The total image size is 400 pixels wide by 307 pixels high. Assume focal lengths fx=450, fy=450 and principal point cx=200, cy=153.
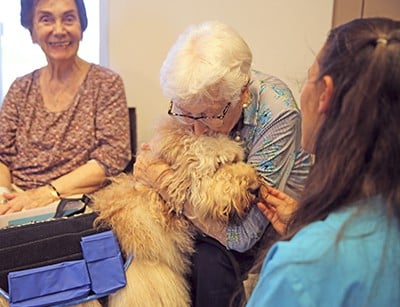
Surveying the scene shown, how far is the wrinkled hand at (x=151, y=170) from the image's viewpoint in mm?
1364

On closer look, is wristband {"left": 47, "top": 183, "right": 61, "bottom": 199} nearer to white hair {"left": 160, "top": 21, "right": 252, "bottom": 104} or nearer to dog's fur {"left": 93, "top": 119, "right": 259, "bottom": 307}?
dog's fur {"left": 93, "top": 119, "right": 259, "bottom": 307}

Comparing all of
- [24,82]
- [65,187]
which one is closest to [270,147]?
[65,187]

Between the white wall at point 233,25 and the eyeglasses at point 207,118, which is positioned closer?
the eyeglasses at point 207,118

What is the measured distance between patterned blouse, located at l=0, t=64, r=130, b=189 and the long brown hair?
46.0 inches

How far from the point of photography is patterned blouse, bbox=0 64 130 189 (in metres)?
1.79

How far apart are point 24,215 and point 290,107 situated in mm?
944

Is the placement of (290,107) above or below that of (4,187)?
above

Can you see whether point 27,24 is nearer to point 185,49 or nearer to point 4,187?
point 4,187

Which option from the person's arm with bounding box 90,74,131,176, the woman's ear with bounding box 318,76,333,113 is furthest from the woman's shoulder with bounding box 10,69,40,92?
the woman's ear with bounding box 318,76,333,113

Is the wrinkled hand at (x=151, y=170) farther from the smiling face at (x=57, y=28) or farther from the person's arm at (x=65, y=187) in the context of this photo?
the smiling face at (x=57, y=28)

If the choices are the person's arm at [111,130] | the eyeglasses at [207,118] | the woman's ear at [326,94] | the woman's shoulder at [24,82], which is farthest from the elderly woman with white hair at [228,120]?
the woman's shoulder at [24,82]

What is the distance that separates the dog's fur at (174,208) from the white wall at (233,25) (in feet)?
2.96

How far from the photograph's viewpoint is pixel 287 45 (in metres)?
2.17

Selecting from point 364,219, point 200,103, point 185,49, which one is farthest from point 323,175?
point 185,49
